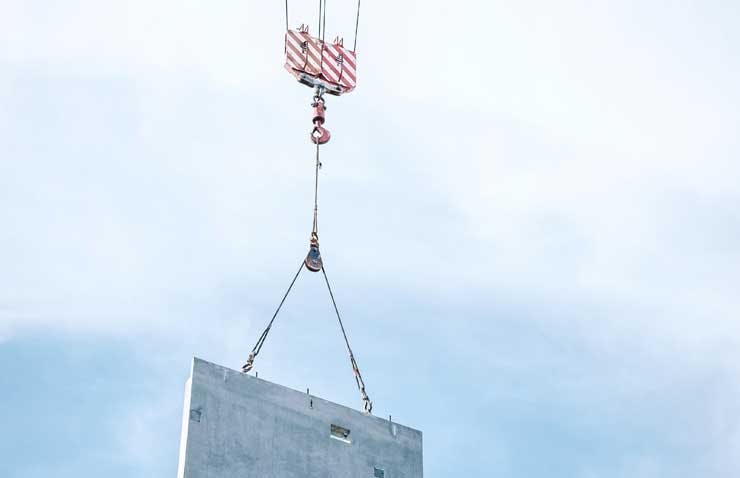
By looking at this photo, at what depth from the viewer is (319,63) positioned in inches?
1601

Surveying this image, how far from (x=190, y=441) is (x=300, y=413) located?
313 centimetres

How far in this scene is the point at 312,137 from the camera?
39.9 meters

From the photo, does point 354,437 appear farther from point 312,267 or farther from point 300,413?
point 312,267

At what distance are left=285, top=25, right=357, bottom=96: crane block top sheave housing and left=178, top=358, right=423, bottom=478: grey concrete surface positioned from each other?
884cm

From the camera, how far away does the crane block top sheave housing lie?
133ft

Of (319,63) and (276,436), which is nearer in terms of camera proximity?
(276,436)

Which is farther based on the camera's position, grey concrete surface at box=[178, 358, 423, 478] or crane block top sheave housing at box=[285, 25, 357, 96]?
crane block top sheave housing at box=[285, 25, 357, 96]

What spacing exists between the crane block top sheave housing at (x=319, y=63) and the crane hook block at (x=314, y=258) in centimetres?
440

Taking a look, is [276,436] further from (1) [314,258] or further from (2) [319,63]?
(2) [319,63]

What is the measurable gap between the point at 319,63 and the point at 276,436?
34.3 feet

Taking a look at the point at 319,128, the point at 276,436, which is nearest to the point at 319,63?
the point at 319,128

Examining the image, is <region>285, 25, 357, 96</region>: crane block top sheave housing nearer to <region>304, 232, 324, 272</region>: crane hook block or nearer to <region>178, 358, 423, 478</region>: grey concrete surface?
<region>304, 232, 324, 272</region>: crane hook block

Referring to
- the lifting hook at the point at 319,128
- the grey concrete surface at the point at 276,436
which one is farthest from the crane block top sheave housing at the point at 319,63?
the grey concrete surface at the point at 276,436

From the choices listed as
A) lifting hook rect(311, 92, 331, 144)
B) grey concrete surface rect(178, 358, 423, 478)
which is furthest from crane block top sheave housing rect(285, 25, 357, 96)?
grey concrete surface rect(178, 358, 423, 478)
